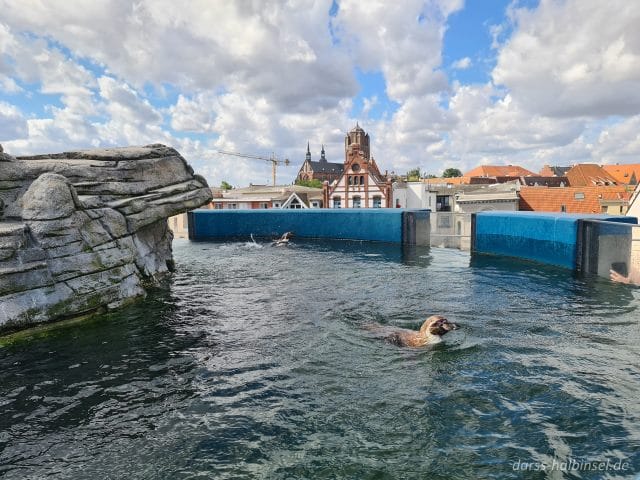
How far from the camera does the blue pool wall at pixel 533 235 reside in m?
23.0

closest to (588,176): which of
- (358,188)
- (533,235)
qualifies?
(358,188)

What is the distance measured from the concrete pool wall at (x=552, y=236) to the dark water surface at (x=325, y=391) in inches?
153

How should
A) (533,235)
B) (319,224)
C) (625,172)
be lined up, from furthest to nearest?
(625,172)
(319,224)
(533,235)

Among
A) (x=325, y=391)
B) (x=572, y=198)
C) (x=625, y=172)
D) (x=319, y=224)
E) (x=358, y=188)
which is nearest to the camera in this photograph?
(x=325, y=391)

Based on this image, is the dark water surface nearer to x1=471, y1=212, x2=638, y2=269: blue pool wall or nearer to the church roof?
x1=471, y1=212, x2=638, y2=269: blue pool wall

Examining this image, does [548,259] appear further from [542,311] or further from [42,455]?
[42,455]

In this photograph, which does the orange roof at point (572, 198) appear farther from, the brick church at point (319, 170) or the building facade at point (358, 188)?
the brick church at point (319, 170)

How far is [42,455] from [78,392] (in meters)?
2.30

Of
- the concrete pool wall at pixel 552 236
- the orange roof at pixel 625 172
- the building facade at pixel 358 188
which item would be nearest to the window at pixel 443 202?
the building facade at pixel 358 188

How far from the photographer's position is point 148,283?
68.0 feet

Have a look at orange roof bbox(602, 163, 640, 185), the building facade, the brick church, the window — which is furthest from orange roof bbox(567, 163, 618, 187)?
the brick church

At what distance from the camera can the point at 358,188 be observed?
75875 mm

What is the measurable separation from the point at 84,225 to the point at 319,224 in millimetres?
26218

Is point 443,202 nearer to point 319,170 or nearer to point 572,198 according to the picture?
point 572,198
